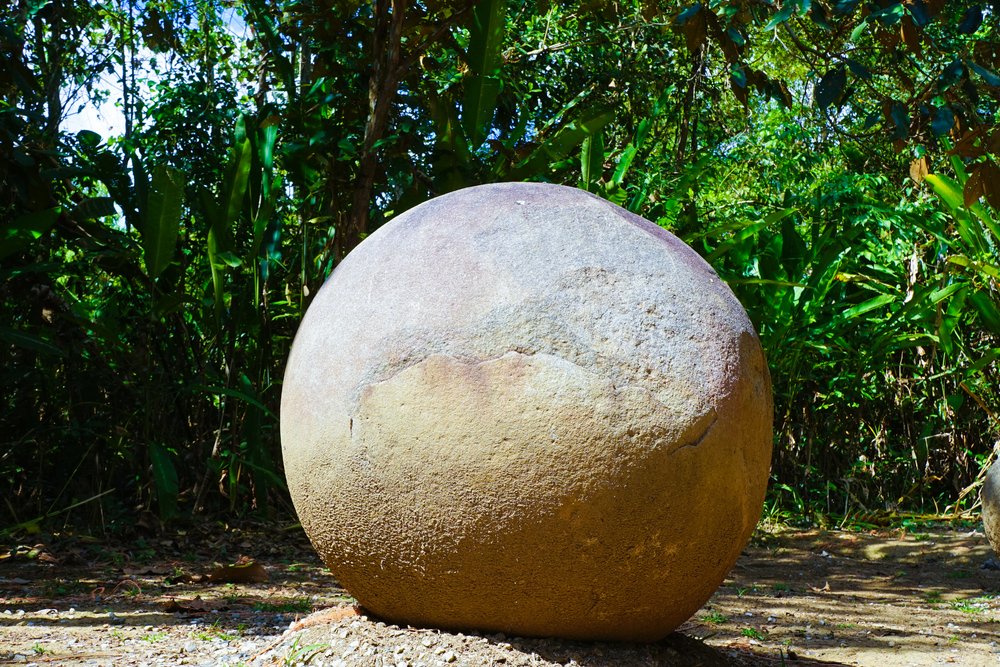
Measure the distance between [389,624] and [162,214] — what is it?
3529mm

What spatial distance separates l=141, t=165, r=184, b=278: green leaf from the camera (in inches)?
226

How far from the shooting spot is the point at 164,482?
562 cm

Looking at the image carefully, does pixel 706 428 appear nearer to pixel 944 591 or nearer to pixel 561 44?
pixel 944 591

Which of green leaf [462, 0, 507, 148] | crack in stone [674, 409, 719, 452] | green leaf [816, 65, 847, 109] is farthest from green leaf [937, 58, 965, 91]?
green leaf [462, 0, 507, 148]

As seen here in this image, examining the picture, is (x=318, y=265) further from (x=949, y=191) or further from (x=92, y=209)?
(x=949, y=191)

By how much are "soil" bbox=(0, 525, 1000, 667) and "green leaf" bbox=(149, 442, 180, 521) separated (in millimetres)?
301

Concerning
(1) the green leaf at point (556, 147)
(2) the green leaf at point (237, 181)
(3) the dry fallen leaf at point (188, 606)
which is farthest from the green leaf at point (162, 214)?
(3) the dry fallen leaf at point (188, 606)

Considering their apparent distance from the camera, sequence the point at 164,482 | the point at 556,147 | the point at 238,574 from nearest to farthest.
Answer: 1. the point at 238,574
2. the point at 164,482
3. the point at 556,147

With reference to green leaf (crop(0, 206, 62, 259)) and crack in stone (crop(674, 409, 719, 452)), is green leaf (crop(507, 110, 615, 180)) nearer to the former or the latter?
green leaf (crop(0, 206, 62, 259))

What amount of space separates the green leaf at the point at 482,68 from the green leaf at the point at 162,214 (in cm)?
189

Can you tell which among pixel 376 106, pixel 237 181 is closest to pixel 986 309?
pixel 376 106

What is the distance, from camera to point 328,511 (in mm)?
2945

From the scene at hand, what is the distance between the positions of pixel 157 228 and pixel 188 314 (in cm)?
97

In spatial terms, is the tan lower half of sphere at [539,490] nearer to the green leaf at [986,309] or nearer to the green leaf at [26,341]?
the green leaf at [26,341]
